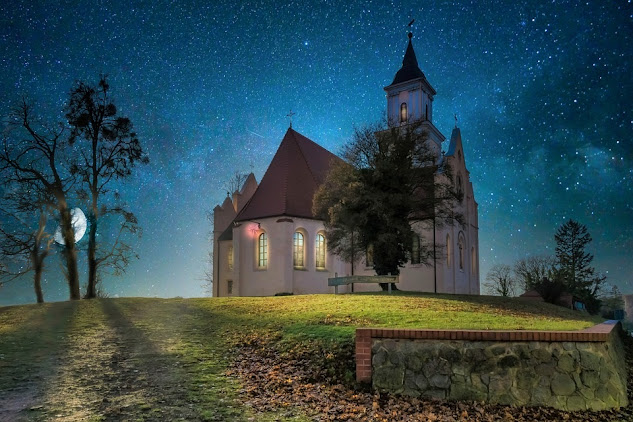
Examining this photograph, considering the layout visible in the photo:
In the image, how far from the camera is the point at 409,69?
152 feet

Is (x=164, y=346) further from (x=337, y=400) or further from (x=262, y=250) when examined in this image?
(x=262, y=250)

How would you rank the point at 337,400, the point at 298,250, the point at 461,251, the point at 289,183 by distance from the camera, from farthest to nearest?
the point at 461,251 < the point at 289,183 < the point at 298,250 < the point at 337,400

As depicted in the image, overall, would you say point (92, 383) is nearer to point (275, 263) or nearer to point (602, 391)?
point (602, 391)

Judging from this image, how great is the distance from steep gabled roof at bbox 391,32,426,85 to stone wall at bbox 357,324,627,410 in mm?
38722

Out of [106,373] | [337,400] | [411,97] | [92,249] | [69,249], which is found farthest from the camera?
[411,97]

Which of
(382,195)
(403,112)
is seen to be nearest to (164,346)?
(382,195)

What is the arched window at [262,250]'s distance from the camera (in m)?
34.4

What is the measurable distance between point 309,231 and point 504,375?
1002 inches

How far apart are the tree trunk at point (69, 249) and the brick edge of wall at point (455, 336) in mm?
22215

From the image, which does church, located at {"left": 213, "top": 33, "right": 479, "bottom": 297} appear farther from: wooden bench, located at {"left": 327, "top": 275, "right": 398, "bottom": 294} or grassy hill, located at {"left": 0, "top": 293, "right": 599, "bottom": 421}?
grassy hill, located at {"left": 0, "top": 293, "right": 599, "bottom": 421}

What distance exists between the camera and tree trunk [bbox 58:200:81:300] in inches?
1077

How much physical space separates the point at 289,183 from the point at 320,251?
510cm

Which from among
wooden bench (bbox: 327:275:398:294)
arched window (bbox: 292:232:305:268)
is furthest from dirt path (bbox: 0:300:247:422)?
arched window (bbox: 292:232:305:268)

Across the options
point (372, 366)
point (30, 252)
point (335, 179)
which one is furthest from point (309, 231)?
point (372, 366)
